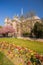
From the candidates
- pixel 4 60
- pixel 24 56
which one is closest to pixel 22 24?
pixel 4 60

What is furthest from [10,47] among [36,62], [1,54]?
[36,62]

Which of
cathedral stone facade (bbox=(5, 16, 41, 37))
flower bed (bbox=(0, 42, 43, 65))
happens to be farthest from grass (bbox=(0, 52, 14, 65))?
cathedral stone facade (bbox=(5, 16, 41, 37))

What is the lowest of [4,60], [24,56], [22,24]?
[4,60]

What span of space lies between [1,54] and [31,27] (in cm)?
241

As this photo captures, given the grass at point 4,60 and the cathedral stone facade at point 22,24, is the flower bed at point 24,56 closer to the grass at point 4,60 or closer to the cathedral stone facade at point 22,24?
the grass at point 4,60

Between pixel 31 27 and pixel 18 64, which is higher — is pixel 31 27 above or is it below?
above

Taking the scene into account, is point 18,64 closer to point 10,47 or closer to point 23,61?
point 23,61

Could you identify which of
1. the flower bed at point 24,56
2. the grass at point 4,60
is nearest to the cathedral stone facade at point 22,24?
the flower bed at point 24,56

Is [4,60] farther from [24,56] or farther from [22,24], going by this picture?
[22,24]

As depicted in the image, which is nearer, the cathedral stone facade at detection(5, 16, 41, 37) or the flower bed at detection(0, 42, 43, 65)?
the flower bed at detection(0, 42, 43, 65)

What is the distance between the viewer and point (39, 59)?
11.7ft

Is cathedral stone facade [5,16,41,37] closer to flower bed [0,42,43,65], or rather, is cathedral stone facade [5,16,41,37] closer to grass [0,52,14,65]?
flower bed [0,42,43,65]

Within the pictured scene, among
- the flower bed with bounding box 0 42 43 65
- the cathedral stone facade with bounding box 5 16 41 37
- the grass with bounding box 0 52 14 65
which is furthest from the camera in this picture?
the cathedral stone facade with bounding box 5 16 41 37

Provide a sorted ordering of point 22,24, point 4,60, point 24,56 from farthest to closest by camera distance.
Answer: point 22,24 < point 4,60 < point 24,56
